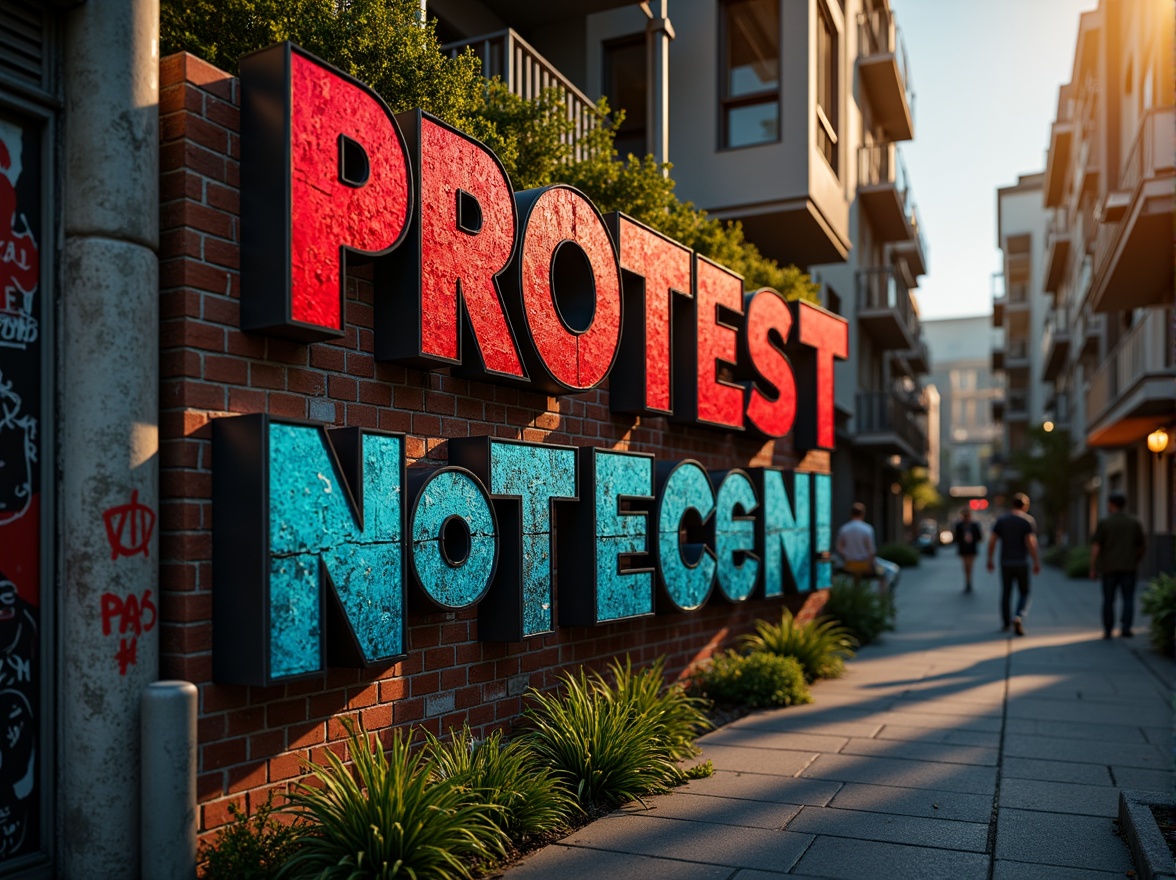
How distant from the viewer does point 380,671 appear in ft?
17.8

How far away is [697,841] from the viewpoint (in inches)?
204

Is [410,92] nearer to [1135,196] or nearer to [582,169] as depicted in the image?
[582,169]

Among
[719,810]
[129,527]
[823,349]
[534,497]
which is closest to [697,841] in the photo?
[719,810]

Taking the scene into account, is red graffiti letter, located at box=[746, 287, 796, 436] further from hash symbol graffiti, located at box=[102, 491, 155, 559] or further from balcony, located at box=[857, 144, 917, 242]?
balcony, located at box=[857, 144, 917, 242]

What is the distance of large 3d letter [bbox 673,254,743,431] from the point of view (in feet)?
28.7

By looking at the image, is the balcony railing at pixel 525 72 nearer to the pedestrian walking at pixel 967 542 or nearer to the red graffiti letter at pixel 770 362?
the red graffiti letter at pixel 770 362

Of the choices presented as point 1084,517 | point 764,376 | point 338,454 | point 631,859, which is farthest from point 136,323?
point 1084,517

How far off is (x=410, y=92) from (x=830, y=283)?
1890cm

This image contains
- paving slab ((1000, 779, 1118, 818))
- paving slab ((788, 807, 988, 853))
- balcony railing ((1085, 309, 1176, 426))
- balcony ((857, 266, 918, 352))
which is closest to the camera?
paving slab ((788, 807, 988, 853))

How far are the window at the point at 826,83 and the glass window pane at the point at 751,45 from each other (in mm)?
793

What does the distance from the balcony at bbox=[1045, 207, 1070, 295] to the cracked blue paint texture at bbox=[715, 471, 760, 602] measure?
35473 millimetres

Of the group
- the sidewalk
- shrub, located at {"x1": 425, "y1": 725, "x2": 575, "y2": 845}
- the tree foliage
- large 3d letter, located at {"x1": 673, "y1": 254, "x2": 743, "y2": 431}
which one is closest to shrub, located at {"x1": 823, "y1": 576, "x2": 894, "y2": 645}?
the sidewalk

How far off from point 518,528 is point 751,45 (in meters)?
11.7

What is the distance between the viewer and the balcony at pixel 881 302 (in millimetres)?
27844
